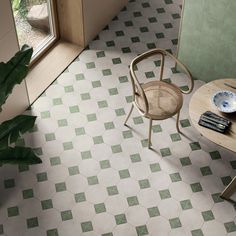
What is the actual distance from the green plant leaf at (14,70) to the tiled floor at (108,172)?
5.11 feet

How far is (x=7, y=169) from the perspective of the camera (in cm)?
537

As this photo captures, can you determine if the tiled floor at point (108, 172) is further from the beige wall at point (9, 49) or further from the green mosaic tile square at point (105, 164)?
the beige wall at point (9, 49)

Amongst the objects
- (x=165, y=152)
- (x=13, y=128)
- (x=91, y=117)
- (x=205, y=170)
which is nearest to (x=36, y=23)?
(x=91, y=117)

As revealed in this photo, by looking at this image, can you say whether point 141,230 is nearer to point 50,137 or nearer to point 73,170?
point 73,170

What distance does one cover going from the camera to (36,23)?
6172 millimetres

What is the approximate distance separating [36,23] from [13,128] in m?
2.44

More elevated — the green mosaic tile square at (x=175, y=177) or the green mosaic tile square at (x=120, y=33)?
the green mosaic tile square at (x=120, y=33)

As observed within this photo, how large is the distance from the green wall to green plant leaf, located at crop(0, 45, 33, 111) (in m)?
2.15

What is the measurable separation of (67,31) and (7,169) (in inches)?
80.5

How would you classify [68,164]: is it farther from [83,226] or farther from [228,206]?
[228,206]

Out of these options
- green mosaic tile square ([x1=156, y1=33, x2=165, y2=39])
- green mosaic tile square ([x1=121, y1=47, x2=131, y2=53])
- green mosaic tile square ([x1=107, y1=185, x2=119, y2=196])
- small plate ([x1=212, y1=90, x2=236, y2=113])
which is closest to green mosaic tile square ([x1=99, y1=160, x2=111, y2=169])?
green mosaic tile square ([x1=107, y1=185, x2=119, y2=196])

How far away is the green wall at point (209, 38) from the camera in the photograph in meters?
5.27

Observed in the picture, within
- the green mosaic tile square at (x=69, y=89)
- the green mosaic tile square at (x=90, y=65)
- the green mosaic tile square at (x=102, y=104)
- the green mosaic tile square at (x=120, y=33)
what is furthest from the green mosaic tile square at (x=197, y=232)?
the green mosaic tile square at (x=120, y=33)

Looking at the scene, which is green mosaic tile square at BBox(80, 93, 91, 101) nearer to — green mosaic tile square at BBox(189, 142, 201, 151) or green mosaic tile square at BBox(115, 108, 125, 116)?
green mosaic tile square at BBox(115, 108, 125, 116)
